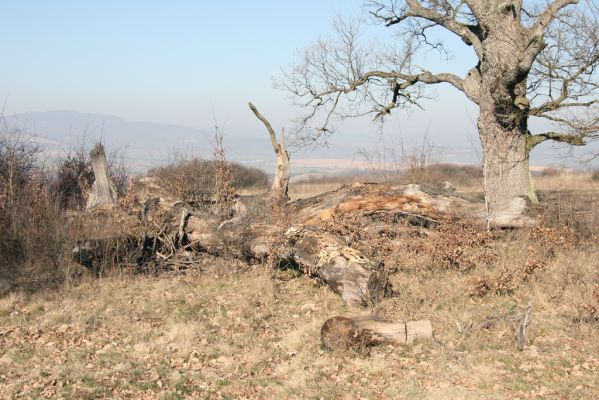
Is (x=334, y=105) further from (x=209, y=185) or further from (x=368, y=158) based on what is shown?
(x=209, y=185)

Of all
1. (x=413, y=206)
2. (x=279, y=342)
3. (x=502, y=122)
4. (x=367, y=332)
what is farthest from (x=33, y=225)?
(x=502, y=122)

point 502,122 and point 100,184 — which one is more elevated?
point 502,122

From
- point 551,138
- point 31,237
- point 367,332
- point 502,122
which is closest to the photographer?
point 367,332

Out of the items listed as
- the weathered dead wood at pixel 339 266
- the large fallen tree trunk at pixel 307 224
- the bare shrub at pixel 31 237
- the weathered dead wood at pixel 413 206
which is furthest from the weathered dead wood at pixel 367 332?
the bare shrub at pixel 31 237

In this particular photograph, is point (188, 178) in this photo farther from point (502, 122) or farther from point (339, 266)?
point (502, 122)

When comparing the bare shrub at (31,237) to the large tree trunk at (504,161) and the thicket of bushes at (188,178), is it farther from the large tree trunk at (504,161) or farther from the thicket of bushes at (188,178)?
the large tree trunk at (504,161)

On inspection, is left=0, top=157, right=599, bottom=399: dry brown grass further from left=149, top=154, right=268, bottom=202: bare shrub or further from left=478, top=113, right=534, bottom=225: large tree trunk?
left=149, top=154, right=268, bottom=202: bare shrub

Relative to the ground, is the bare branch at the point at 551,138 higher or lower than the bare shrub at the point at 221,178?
higher

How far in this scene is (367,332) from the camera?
6551 mm

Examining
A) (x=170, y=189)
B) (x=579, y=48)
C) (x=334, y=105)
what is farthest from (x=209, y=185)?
(x=579, y=48)

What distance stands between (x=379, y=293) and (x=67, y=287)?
4.83 meters

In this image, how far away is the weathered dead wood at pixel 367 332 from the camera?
6504 millimetres

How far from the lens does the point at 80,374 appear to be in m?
6.01

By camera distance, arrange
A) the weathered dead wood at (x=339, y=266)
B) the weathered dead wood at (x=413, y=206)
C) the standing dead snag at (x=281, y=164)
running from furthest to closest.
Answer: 1. the standing dead snag at (x=281, y=164)
2. the weathered dead wood at (x=413, y=206)
3. the weathered dead wood at (x=339, y=266)
